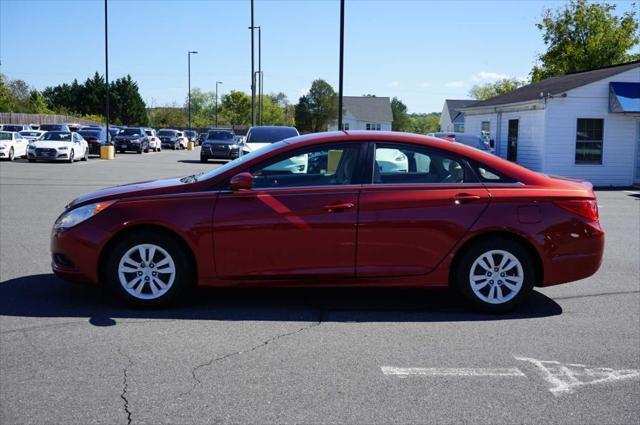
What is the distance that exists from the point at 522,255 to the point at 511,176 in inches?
28.1

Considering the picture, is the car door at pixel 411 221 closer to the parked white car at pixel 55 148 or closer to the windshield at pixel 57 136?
the parked white car at pixel 55 148

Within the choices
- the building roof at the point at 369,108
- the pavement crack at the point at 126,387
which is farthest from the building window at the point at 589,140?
the building roof at the point at 369,108

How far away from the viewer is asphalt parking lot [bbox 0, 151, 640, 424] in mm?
4004

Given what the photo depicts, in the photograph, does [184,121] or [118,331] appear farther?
[184,121]

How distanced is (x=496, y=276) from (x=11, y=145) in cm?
3152

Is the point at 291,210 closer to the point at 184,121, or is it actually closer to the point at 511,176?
the point at 511,176

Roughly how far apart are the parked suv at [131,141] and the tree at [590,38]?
92.0 ft

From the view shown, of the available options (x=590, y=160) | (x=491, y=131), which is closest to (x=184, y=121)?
(x=491, y=131)

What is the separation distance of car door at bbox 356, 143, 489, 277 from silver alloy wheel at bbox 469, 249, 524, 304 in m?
0.33

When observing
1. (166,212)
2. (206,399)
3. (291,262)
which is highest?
(166,212)

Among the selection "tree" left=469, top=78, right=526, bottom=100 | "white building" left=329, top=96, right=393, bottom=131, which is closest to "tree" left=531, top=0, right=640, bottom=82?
"tree" left=469, top=78, right=526, bottom=100

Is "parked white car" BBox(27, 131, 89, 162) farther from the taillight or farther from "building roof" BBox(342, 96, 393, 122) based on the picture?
"building roof" BBox(342, 96, 393, 122)

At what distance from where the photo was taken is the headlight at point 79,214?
602cm

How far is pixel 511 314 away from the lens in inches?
244
